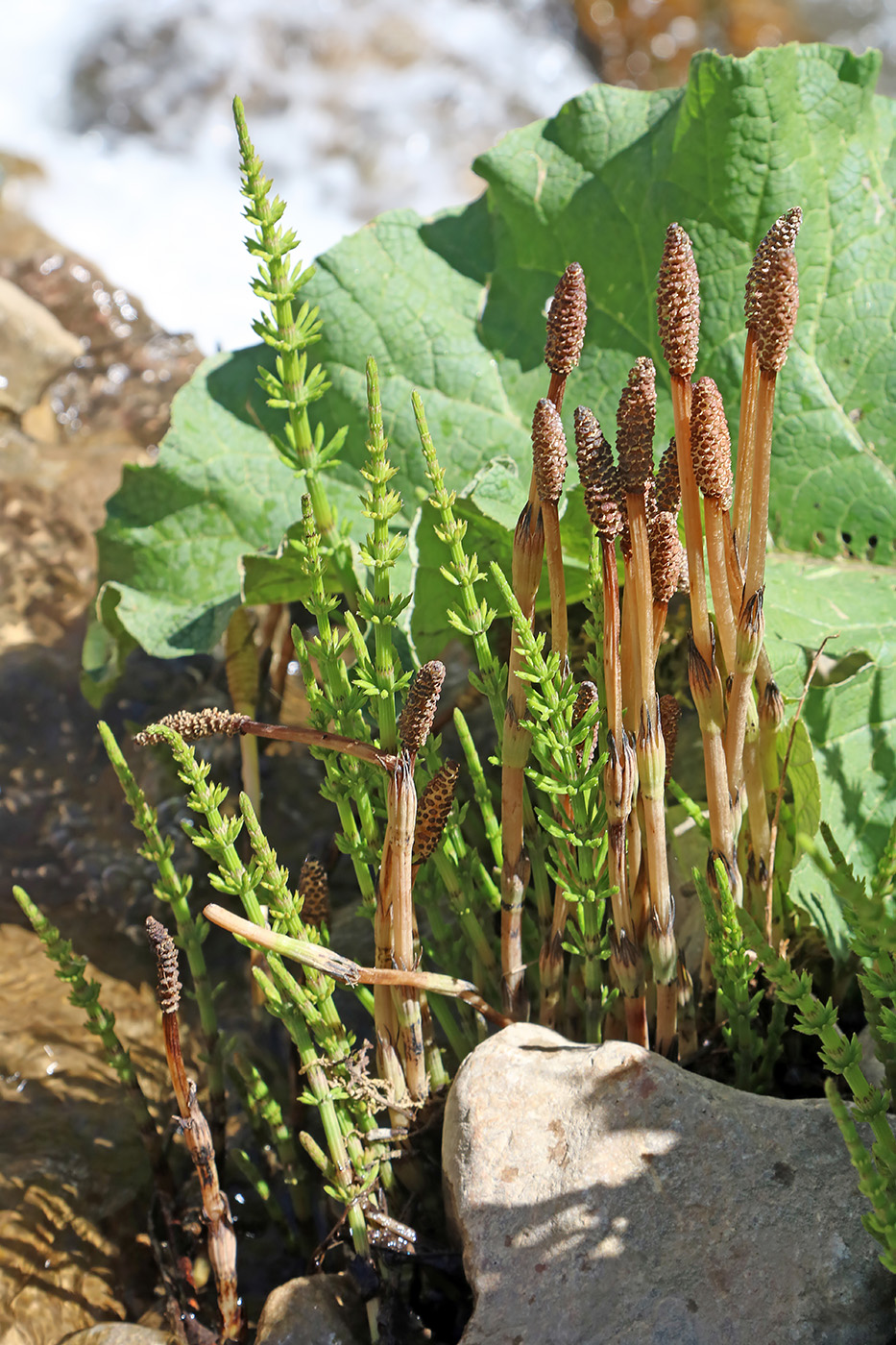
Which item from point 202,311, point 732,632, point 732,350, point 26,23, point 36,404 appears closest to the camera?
point 732,632

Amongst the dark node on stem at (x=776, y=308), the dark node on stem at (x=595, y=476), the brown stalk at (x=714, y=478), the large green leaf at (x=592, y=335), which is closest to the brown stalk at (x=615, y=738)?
the dark node on stem at (x=595, y=476)

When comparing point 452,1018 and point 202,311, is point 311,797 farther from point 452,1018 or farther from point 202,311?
point 202,311

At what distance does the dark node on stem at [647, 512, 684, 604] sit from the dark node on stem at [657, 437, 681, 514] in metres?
0.05

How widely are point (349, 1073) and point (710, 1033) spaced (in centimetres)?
57

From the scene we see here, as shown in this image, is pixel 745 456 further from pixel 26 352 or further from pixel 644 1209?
pixel 26 352

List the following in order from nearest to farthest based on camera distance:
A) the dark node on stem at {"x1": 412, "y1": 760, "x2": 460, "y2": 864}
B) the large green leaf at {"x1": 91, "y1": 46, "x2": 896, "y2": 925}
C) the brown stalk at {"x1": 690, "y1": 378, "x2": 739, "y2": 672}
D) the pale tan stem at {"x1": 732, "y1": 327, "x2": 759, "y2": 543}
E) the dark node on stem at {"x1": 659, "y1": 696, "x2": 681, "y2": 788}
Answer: the brown stalk at {"x1": 690, "y1": 378, "x2": 739, "y2": 672}, the pale tan stem at {"x1": 732, "y1": 327, "x2": 759, "y2": 543}, the dark node on stem at {"x1": 412, "y1": 760, "x2": 460, "y2": 864}, the dark node on stem at {"x1": 659, "y1": 696, "x2": 681, "y2": 788}, the large green leaf at {"x1": 91, "y1": 46, "x2": 896, "y2": 925}

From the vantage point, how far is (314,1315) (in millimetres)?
1531

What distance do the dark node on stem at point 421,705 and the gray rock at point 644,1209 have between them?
19.6 inches

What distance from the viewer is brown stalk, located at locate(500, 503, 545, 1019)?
1.35m

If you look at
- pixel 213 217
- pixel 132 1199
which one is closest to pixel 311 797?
pixel 132 1199

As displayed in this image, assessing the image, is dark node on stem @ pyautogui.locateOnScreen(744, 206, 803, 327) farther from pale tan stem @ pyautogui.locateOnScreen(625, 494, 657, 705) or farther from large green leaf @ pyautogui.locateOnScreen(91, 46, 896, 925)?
large green leaf @ pyautogui.locateOnScreen(91, 46, 896, 925)

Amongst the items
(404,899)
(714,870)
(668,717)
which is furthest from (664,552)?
(404,899)

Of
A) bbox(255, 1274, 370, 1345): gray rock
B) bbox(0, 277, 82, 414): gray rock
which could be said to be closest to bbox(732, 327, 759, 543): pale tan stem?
bbox(255, 1274, 370, 1345): gray rock

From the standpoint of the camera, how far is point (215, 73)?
7234 millimetres
